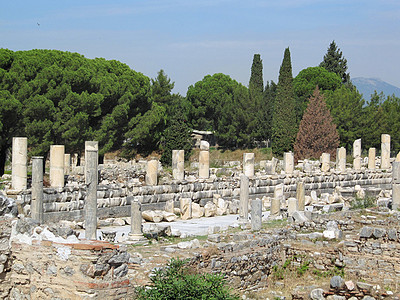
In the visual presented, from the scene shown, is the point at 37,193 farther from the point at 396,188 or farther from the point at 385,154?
the point at 385,154

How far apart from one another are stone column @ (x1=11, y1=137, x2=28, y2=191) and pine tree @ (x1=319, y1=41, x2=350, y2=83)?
4846cm

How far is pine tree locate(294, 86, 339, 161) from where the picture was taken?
37.3 meters

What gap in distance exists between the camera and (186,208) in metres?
17.8

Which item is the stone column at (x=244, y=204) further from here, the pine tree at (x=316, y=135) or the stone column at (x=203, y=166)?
the pine tree at (x=316, y=135)

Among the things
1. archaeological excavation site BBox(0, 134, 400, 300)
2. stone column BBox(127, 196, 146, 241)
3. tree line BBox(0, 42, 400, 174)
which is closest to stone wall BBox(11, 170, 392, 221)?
archaeological excavation site BBox(0, 134, 400, 300)

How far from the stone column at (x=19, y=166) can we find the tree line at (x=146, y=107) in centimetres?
1277

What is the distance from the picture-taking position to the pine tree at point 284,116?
134 ft

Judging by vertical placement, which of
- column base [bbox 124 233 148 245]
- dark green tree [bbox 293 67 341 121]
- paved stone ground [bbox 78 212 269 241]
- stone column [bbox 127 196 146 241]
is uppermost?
dark green tree [bbox 293 67 341 121]

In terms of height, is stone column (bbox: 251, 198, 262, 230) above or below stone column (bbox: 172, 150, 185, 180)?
below

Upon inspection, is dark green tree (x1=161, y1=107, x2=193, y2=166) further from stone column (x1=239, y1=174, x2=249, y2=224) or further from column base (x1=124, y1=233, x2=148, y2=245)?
column base (x1=124, y1=233, x2=148, y2=245)

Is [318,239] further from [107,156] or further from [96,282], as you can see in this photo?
[107,156]

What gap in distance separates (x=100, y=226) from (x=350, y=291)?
7364 mm

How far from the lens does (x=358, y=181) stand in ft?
87.7

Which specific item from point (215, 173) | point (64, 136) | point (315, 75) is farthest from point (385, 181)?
point (315, 75)
